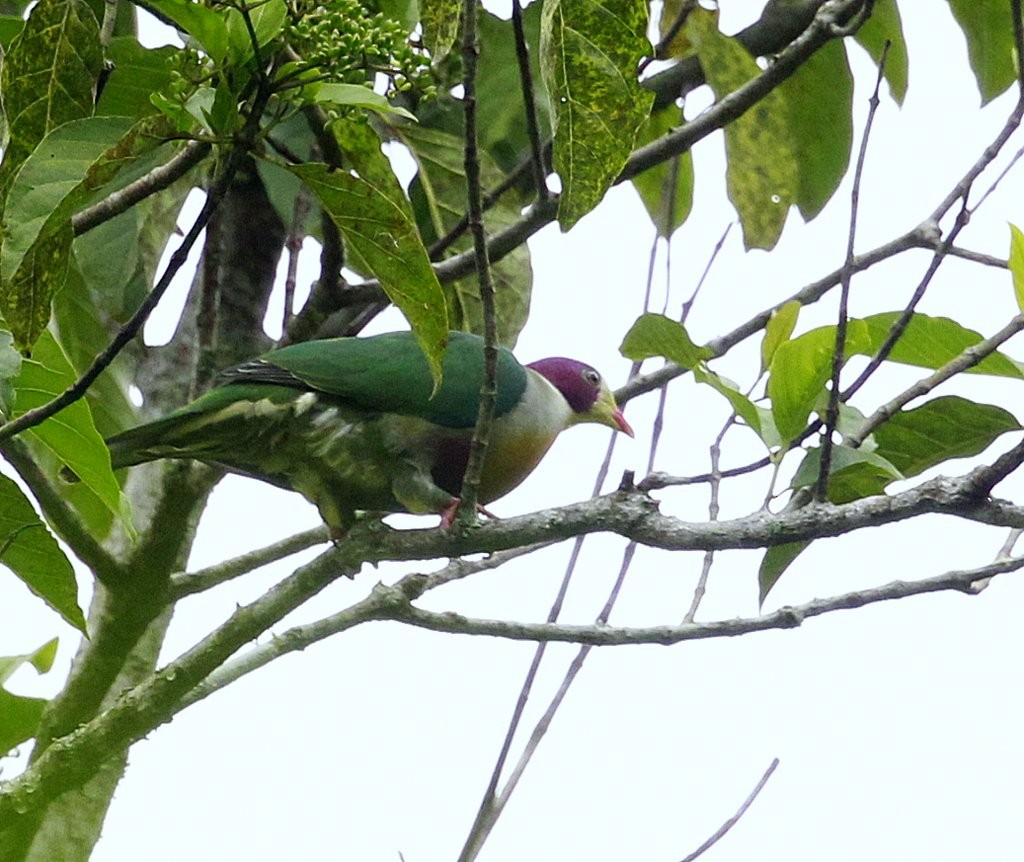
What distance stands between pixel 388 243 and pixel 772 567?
936mm

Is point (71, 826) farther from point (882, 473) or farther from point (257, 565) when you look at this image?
point (882, 473)

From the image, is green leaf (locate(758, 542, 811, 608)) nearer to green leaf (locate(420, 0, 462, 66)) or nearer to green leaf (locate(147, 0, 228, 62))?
green leaf (locate(420, 0, 462, 66))

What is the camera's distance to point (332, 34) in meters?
1.61

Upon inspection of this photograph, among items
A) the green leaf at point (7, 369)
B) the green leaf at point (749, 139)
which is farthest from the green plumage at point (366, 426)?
the green leaf at point (7, 369)

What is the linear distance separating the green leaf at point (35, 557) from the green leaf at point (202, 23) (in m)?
0.72

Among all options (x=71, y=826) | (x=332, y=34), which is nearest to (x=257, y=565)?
(x=71, y=826)

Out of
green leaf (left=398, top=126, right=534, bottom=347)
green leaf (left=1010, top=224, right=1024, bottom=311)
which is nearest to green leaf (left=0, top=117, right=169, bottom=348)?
green leaf (left=398, top=126, right=534, bottom=347)

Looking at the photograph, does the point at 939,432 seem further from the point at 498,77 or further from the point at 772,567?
the point at 498,77

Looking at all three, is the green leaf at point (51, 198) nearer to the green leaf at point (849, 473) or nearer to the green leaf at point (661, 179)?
the green leaf at point (849, 473)

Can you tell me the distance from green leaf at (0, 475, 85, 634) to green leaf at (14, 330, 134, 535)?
0.12 meters

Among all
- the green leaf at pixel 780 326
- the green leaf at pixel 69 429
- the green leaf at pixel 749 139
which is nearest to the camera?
the green leaf at pixel 69 429

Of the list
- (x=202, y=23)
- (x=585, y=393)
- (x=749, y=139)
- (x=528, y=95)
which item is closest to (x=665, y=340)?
(x=749, y=139)

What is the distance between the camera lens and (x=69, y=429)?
6.29ft

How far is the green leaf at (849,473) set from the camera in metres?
2.15
